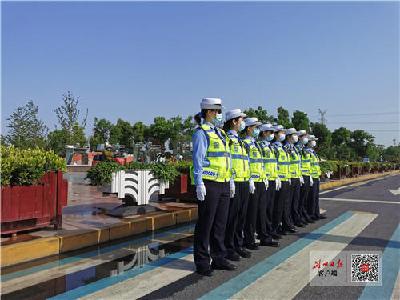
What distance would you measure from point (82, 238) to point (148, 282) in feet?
7.04

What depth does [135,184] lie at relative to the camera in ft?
26.8

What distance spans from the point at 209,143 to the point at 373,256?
285 centimetres

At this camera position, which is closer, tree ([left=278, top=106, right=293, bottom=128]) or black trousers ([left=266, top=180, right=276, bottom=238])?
black trousers ([left=266, top=180, right=276, bottom=238])

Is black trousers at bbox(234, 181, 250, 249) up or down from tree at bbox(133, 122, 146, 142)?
down

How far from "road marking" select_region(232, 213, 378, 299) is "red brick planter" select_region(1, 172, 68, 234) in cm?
353

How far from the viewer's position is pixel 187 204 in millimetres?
10484

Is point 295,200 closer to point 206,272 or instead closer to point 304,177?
point 304,177

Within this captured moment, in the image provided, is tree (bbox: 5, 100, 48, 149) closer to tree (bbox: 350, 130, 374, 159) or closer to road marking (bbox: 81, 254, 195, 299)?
road marking (bbox: 81, 254, 195, 299)

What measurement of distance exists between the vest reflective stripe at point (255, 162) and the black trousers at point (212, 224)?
1156mm

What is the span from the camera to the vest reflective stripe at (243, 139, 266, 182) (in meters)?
6.06

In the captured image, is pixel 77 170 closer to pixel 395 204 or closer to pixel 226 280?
pixel 395 204

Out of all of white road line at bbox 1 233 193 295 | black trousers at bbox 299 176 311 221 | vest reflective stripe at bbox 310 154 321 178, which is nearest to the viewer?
white road line at bbox 1 233 193 295

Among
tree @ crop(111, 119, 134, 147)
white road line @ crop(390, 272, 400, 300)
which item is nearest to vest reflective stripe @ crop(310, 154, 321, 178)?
white road line @ crop(390, 272, 400, 300)

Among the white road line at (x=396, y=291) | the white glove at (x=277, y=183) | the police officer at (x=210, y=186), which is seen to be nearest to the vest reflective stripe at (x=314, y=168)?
the white glove at (x=277, y=183)
